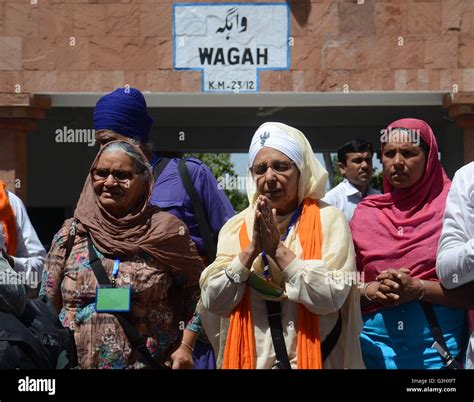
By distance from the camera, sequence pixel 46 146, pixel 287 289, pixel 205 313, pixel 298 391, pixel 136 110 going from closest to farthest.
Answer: pixel 298 391 → pixel 287 289 → pixel 205 313 → pixel 136 110 → pixel 46 146

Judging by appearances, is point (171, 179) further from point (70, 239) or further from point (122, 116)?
point (70, 239)

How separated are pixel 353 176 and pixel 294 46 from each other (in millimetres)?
3209

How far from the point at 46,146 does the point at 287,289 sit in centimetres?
1195

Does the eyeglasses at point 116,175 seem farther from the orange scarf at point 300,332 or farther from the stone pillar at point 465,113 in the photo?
the stone pillar at point 465,113

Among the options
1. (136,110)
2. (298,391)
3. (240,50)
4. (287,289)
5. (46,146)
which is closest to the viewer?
(298,391)

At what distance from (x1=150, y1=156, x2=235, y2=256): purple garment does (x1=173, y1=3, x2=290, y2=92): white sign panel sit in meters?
5.90

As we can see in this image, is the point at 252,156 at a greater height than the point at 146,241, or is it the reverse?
the point at 252,156

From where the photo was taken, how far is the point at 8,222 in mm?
6250

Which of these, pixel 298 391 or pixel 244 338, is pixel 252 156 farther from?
pixel 298 391

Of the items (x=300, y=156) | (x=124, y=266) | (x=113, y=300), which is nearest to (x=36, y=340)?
(x=113, y=300)

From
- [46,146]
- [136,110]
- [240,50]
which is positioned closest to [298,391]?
[136,110]

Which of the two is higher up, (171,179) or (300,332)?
(171,179)

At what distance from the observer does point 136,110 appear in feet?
19.4

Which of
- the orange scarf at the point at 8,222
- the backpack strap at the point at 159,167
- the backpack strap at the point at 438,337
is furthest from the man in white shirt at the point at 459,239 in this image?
the orange scarf at the point at 8,222
